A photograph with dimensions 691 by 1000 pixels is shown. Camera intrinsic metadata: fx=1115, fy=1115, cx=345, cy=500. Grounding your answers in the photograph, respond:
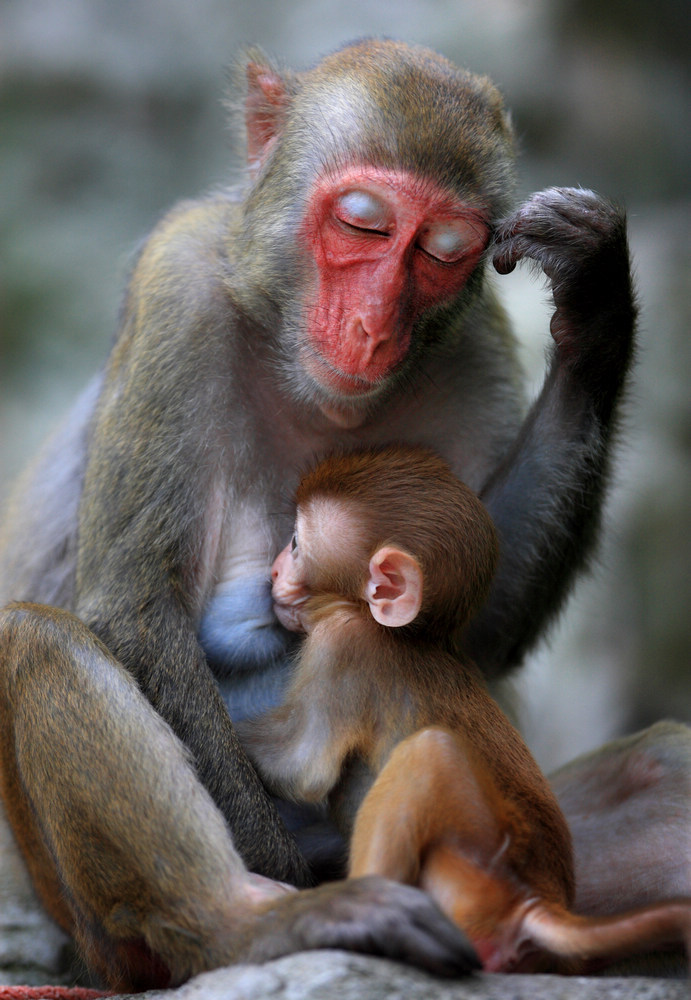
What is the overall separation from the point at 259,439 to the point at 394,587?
84 centimetres

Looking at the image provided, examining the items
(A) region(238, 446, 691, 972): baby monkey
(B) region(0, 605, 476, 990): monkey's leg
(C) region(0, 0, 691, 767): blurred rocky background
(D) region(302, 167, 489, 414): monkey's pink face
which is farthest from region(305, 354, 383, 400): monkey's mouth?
(C) region(0, 0, 691, 767): blurred rocky background

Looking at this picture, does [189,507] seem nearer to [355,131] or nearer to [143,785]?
[143,785]

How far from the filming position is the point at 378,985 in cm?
238

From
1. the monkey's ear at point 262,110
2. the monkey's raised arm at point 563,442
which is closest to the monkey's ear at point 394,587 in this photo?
the monkey's raised arm at point 563,442

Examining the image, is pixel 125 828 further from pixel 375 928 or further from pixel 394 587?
pixel 394 587

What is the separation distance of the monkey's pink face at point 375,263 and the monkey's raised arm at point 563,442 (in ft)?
0.61

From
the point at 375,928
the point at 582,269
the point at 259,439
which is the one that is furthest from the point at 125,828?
the point at 582,269

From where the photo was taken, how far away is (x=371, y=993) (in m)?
2.34

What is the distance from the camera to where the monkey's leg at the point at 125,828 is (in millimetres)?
2803

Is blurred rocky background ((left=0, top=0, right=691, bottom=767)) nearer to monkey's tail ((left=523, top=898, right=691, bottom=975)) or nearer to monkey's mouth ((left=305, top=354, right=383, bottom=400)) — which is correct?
monkey's mouth ((left=305, top=354, right=383, bottom=400))

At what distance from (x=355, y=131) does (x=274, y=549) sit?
4.42 feet

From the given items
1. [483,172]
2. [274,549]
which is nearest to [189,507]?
[274,549]

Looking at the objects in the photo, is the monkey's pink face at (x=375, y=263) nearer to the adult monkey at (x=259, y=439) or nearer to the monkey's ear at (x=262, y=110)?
the adult monkey at (x=259, y=439)

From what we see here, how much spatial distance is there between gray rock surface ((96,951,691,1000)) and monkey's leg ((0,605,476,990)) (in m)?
0.14
